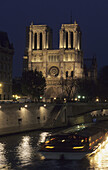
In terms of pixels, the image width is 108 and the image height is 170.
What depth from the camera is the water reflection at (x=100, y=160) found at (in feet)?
96.9

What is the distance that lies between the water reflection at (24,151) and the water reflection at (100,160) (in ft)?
19.7

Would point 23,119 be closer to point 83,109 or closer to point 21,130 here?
point 21,130

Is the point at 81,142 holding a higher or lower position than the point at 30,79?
lower

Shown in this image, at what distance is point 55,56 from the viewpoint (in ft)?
534

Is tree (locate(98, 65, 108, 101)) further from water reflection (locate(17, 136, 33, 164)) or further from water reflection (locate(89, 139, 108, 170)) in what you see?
water reflection (locate(89, 139, 108, 170))

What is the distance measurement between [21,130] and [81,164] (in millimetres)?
32241

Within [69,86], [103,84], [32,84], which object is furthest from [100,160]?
[103,84]

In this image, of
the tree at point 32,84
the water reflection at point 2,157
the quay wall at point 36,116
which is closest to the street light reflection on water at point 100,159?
the water reflection at point 2,157

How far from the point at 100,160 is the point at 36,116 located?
38066 millimetres

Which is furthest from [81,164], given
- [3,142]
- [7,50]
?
[7,50]

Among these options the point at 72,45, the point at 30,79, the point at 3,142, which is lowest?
the point at 3,142

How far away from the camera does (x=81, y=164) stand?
30.3 m

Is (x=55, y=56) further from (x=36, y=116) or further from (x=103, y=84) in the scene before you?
(x=36, y=116)

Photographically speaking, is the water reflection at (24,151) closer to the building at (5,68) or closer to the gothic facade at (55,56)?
the building at (5,68)
